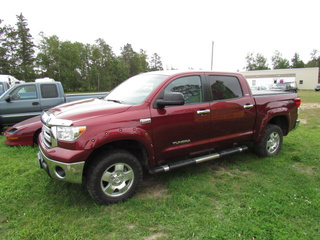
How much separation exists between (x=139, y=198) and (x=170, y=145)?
35.3 inches

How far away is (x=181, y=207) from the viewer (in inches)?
113

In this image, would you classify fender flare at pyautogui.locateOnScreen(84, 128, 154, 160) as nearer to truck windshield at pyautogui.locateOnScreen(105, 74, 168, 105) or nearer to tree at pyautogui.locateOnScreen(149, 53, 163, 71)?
truck windshield at pyautogui.locateOnScreen(105, 74, 168, 105)

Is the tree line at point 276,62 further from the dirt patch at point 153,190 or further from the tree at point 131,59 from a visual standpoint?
the dirt patch at point 153,190

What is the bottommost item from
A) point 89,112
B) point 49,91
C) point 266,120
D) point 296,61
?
point 266,120

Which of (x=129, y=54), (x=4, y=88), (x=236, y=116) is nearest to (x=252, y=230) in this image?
(x=236, y=116)

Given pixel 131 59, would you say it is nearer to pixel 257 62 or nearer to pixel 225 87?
pixel 257 62

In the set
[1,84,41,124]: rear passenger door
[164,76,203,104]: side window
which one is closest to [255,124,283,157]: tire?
[164,76,203,104]: side window

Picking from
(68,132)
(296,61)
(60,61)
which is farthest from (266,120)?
(296,61)

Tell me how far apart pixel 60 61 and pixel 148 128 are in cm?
6239

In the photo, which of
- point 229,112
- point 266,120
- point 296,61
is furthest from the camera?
point 296,61

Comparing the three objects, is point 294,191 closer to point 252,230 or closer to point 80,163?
point 252,230

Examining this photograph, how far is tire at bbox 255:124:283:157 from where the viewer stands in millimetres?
4474

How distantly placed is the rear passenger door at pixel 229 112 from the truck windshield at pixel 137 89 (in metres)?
1.01

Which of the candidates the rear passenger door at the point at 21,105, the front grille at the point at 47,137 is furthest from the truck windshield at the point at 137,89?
the rear passenger door at the point at 21,105
